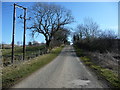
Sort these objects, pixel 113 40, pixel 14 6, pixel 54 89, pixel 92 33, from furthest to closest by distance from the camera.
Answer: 1. pixel 92 33
2. pixel 113 40
3. pixel 14 6
4. pixel 54 89

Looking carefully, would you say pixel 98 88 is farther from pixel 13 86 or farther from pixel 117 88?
pixel 13 86

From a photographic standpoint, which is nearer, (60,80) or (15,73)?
(60,80)

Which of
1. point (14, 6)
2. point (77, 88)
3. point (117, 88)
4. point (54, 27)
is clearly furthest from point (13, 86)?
point (54, 27)

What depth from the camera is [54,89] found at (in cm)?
703

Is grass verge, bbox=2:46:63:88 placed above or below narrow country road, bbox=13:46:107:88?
above

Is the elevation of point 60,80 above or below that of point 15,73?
below

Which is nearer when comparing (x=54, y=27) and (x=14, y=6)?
(x=14, y=6)

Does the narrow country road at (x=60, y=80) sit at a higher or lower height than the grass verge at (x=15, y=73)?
lower

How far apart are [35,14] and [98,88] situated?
37.2 metres

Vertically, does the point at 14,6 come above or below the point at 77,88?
above

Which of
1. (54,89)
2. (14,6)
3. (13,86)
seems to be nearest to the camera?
(54,89)

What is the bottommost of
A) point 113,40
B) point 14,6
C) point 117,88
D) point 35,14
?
point 117,88

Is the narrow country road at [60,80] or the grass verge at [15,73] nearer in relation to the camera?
the narrow country road at [60,80]

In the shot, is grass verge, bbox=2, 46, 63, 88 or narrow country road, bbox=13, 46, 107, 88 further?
grass verge, bbox=2, 46, 63, 88
